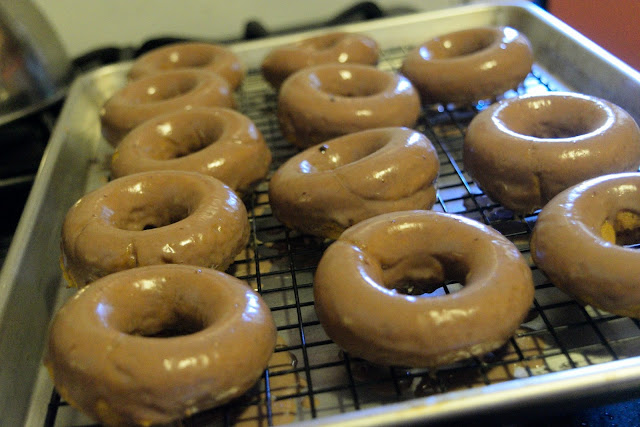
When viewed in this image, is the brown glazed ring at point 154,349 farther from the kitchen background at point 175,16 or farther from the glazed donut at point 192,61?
the kitchen background at point 175,16

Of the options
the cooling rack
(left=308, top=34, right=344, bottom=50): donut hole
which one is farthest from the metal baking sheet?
(left=308, top=34, right=344, bottom=50): donut hole

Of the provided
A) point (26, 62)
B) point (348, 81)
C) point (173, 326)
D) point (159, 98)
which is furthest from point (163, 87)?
point (173, 326)

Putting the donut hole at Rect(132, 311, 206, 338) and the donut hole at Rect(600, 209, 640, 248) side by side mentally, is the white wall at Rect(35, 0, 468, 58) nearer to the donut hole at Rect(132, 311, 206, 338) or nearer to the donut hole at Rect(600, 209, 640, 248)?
the donut hole at Rect(600, 209, 640, 248)

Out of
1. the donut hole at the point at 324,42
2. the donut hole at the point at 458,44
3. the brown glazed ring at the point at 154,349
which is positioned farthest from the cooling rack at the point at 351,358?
the donut hole at the point at 324,42

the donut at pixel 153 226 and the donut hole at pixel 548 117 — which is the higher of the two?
the donut at pixel 153 226

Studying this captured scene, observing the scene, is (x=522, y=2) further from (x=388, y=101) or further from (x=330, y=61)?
(x=388, y=101)
